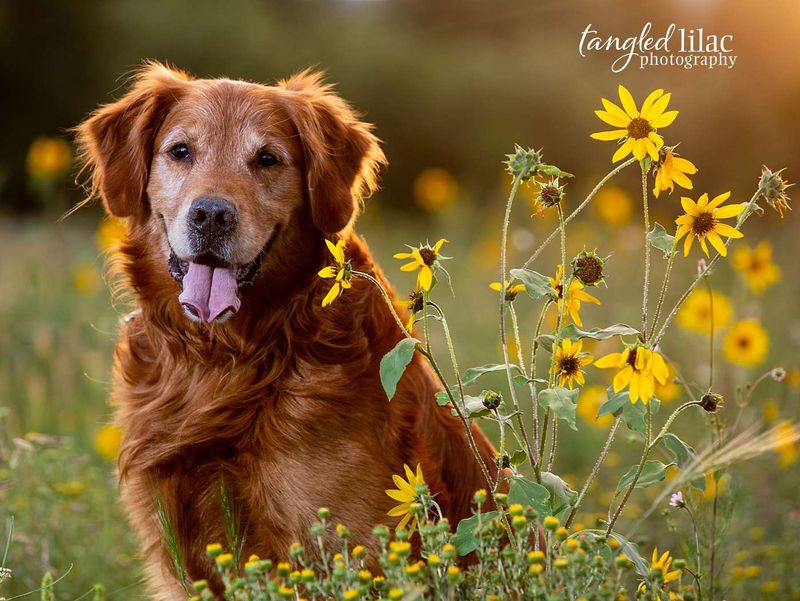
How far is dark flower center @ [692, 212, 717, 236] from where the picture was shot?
7.02 feet

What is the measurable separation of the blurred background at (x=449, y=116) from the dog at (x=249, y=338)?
9.00ft

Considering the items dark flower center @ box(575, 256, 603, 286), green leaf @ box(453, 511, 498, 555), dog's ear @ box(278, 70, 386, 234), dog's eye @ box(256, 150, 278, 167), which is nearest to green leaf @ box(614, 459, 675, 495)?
green leaf @ box(453, 511, 498, 555)

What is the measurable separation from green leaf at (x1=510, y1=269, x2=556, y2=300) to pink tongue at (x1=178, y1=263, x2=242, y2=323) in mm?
904

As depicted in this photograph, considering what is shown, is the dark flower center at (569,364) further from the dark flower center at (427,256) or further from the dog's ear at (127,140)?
the dog's ear at (127,140)

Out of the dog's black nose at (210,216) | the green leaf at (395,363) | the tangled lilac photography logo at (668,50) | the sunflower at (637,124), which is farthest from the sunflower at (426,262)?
the tangled lilac photography logo at (668,50)

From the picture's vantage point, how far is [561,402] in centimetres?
205

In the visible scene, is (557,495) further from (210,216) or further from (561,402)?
(210,216)

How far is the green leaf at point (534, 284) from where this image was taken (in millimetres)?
2098

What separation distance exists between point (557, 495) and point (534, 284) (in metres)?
0.49

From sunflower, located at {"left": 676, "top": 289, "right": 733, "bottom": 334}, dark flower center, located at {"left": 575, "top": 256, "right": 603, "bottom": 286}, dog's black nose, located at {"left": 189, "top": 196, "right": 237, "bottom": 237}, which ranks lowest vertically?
sunflower, located at {"left": 676, "top": 289, "right": 733, "bottom": 334}

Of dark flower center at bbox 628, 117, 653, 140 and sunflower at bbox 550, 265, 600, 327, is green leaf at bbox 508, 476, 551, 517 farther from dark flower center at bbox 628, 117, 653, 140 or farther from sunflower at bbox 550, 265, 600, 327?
dark flower center at bbox 628, 117, 653, 140

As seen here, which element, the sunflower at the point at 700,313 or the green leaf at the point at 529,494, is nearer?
the green leaf at the point at 529,494

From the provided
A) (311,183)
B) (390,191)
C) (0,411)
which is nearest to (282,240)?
(311,183)

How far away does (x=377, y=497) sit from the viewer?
2516mm
